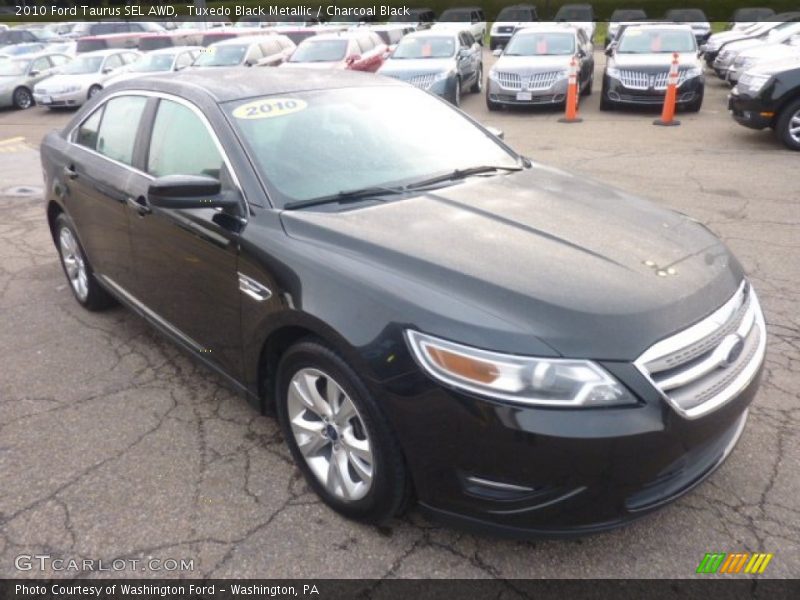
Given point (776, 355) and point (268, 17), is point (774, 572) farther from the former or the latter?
point (268, 17)

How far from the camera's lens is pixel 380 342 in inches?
85.9

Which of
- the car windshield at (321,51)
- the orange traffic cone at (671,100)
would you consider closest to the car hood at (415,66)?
the car windshield at (321,51)

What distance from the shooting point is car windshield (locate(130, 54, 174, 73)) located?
52.6 feet

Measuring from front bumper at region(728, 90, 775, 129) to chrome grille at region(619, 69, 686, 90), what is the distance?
274 cm

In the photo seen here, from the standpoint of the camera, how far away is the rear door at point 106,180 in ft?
12.0

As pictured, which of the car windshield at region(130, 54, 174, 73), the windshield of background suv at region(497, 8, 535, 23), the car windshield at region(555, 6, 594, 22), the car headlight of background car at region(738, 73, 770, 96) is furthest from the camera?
the windshield of background suv at region(497, 8, 535, 23)

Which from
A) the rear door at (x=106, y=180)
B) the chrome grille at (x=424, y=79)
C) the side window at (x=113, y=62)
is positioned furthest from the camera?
the side window at (x=113, y=62)

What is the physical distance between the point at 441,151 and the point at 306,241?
1165mm

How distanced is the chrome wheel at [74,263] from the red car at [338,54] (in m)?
10.7

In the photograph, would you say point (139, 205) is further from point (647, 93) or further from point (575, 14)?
point (575, 14)

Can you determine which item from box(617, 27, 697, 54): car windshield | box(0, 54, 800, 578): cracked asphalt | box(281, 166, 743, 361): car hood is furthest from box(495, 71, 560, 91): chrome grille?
box(281, 166, 743, 361): car hood

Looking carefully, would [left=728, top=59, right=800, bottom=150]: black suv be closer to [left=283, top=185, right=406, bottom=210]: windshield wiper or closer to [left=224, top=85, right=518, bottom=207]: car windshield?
[left=224, top=85, right=518, bottom=207]: car windshield

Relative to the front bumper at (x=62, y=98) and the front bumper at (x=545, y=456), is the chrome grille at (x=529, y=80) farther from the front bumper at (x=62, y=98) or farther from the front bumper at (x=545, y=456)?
the front bumper at (x=545, y=456)
